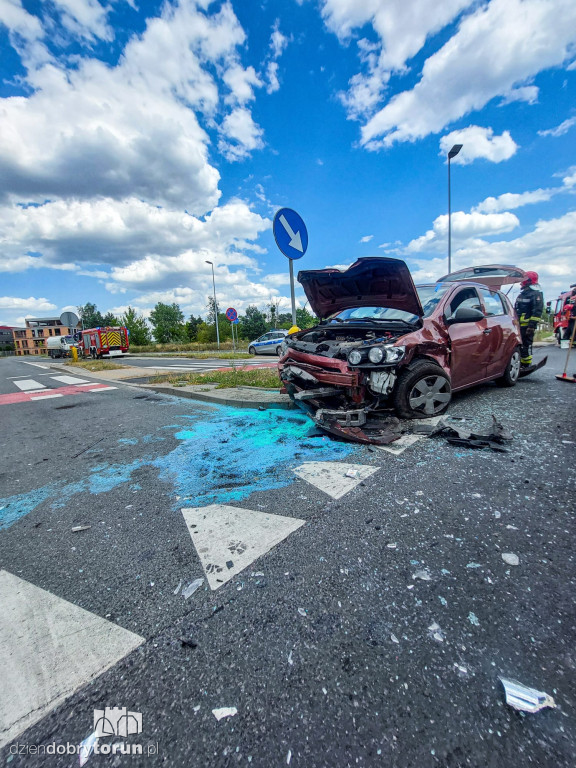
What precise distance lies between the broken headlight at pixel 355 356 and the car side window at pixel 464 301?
169cm

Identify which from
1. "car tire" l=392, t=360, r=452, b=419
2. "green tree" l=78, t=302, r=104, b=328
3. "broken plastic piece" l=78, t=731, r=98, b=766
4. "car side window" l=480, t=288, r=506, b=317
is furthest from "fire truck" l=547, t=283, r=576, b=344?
"green tree" l=78, t=302, r=104, b=328

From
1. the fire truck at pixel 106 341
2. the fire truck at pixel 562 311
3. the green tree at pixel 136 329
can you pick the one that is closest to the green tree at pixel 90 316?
the green tree at pixel 136 329

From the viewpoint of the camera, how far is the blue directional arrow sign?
5.05 meters

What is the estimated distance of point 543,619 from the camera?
1357mm

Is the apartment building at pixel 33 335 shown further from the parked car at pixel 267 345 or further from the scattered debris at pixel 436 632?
the scattered debris at pixel 436 632

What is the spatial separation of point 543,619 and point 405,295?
3527 mm

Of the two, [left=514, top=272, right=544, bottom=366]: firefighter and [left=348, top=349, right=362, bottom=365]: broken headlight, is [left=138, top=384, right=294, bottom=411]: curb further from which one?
[left=514, top=272, right=544, bottom=366]: firefighter

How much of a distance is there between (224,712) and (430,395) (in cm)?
349

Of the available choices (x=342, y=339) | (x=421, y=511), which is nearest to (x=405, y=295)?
(x=342, y=339)

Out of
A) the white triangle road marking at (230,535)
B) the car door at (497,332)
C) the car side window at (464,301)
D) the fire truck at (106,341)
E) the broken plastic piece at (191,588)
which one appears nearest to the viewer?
the broken plastic piece at (191,588)

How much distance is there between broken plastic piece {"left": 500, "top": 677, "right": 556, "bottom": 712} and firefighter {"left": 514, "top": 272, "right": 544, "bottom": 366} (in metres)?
6.81

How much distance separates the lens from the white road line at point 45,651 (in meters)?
1.12

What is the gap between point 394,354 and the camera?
3.49 m

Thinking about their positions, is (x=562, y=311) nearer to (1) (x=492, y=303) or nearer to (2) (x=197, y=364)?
(1) (x=492, y=303)
